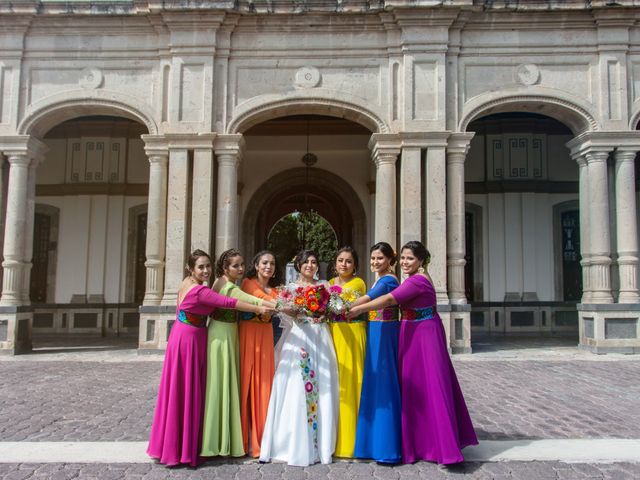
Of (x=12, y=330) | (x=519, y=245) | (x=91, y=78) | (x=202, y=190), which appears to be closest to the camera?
(x=12, y=330)

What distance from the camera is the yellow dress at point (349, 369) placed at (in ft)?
13.6

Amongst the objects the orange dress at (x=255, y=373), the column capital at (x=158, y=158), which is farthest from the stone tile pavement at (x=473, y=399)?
the column capital at (x=158, y=158)

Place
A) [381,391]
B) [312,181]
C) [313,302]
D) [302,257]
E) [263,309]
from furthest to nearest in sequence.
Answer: [312,181] → [302,257] → [381,391] → [263,309] → [313,302]

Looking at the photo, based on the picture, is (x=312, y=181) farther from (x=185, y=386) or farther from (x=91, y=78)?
(x=185, y=386)

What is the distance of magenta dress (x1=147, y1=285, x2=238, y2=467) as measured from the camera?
3.93m

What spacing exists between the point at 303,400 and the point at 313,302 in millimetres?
807

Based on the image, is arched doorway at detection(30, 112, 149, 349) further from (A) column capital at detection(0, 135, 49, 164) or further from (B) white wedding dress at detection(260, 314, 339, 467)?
(B) white wedding dress at detection(260, 314, 339, 467)

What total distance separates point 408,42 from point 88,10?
6.06 metres

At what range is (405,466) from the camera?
13.0ft

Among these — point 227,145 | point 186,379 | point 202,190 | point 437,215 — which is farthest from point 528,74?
point 186,379

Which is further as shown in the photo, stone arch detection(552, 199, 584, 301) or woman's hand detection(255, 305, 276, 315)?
stone arch detection(552, 199, 584, 301)

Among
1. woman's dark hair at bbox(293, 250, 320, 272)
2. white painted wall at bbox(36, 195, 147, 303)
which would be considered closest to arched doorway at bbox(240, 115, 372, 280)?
white painted wall at bbox(36, 195, 147, 303)

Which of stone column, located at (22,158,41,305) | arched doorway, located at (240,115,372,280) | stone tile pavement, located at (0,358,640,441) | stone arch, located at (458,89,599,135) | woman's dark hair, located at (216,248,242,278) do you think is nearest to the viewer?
woman's dark hair, located at (216,248,242,278)

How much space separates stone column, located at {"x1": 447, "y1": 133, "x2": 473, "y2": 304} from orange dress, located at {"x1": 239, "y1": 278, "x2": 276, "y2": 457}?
20.9 ft
